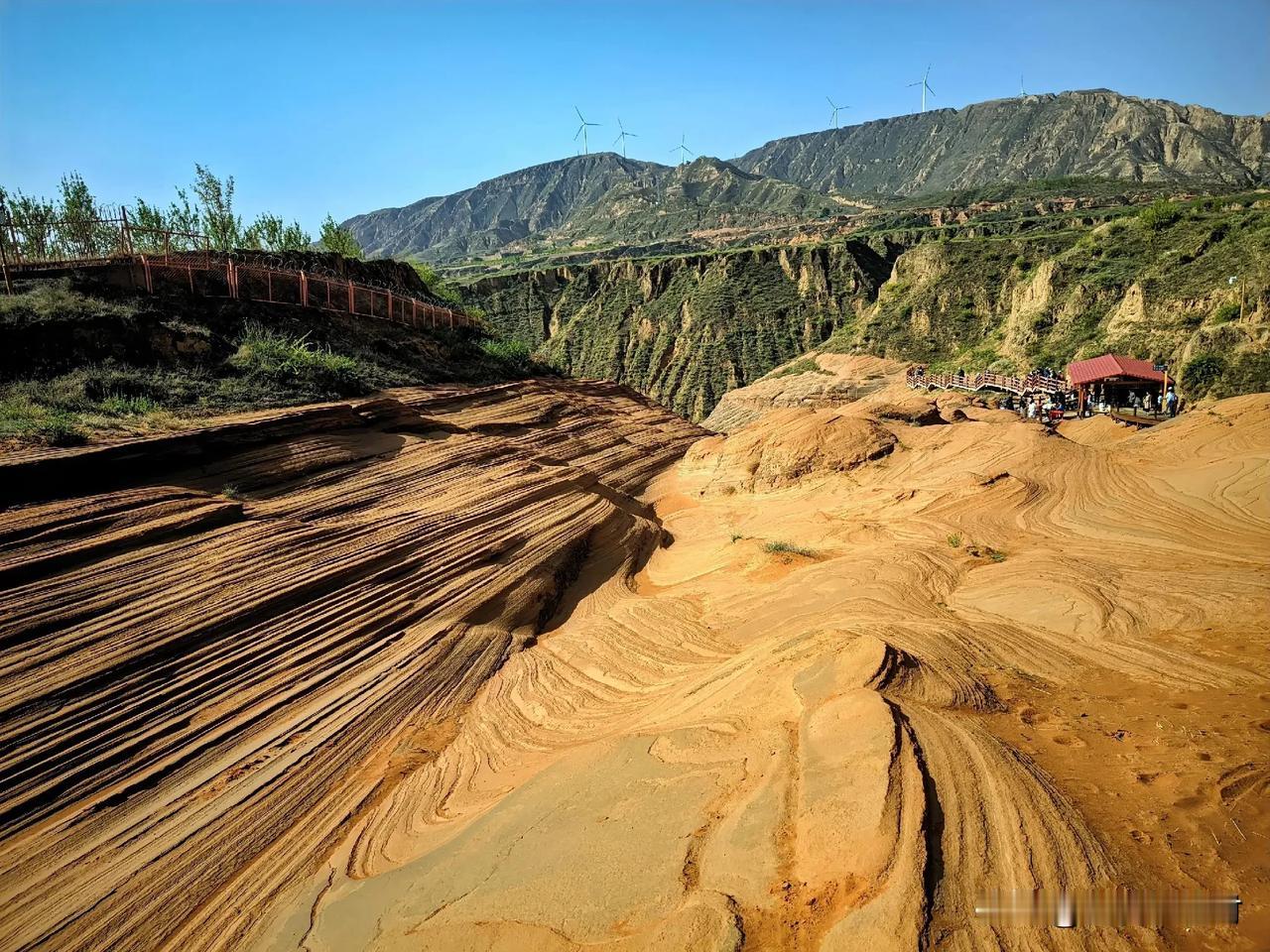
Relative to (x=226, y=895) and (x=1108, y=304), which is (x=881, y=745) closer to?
(x=226, y=895)

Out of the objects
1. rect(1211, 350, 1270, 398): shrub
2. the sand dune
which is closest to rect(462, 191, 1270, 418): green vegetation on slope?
rect(1211, 350, 1270, 398): shrub

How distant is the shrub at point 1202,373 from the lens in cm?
2536

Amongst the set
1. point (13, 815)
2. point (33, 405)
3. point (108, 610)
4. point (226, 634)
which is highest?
point (33, 405)

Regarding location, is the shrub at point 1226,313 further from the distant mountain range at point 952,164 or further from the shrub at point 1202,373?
the distant mountain range at point 952,164

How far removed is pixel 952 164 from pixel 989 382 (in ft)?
510

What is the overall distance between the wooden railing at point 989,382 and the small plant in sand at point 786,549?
782 inches

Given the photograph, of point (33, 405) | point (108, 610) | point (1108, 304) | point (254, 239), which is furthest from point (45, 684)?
point (1108, 304)

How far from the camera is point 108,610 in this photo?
7.16 meters

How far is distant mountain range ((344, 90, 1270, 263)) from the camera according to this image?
113m

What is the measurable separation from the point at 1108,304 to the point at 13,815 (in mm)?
43906

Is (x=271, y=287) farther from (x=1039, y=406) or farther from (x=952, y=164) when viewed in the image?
(x=952, y=164)

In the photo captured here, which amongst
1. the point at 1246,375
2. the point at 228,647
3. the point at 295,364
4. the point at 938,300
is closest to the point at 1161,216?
the point at 938,300

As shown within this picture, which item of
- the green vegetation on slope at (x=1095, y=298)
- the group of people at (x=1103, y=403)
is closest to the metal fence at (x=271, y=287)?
the group of people at (x=1103, y=403)

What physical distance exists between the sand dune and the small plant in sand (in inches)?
2.7
